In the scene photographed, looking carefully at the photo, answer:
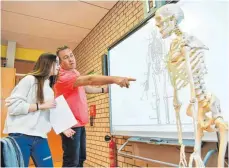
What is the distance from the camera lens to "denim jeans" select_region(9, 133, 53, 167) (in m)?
1.27

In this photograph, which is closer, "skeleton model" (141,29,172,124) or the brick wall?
"skeleton model" (141,29,172,124)

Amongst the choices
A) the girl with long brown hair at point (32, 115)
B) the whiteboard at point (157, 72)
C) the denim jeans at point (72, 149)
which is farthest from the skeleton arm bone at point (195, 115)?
the denim jeans at point (72, 149)

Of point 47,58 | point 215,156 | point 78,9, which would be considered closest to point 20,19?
point 78,9

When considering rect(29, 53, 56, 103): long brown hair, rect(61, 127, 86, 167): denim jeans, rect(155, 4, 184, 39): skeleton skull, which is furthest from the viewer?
rect(61, 127, 86, 167): denim jeans

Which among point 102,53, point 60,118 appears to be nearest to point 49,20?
point 102,53

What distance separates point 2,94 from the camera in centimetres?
356

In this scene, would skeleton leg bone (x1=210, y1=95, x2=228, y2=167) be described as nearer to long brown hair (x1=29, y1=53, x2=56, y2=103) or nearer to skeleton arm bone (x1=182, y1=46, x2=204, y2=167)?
skeleton arm bone (x1=182, y1=46, x2=204, y2=167)

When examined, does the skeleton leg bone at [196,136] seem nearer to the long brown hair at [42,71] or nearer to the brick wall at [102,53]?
the long brown hair at [42,71]

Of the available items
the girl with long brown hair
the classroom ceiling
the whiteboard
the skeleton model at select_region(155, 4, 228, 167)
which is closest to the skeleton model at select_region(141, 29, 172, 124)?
the whiteboard

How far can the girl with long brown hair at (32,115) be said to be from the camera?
4.21 feet

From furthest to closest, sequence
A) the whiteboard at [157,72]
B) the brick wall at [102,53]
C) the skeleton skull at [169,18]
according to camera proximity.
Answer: the brick wall at [102,53], the whiteboard at [157,72], the skeleton skull at [169,18]

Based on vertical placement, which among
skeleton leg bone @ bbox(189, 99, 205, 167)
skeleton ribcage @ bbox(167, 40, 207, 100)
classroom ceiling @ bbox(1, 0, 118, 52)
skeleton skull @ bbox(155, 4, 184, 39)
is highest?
classroom ceiling @ bbox(1, 0, 118, 52)

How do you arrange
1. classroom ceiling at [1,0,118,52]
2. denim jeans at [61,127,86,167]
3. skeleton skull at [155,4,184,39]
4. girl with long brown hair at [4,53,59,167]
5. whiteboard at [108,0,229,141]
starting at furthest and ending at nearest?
classroom ceiling at [1,0,118,52] < denim jeans at [61,127,86,167] < girl with long brown hair at [4,53,59,167] < whiteboard at [108,0,229,141] < skeleton skull at [155,4,184,39]

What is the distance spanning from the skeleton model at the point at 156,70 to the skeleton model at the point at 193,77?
0.57 meters
